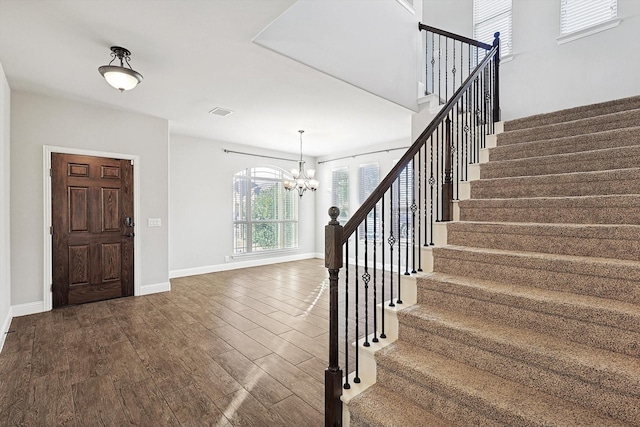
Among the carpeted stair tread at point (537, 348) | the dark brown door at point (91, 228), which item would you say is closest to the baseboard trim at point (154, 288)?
the dark brown door at point (91, 228)

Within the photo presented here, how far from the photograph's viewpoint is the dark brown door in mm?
4215

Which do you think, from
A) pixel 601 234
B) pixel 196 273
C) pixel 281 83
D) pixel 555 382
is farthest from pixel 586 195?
pixel 196 273

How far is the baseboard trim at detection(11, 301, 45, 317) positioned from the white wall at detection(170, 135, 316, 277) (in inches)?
85.3

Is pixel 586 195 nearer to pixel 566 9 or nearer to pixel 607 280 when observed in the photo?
pixel 607 280

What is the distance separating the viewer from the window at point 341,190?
7.90 m

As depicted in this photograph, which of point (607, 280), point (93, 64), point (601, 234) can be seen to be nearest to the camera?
point (607, 280)

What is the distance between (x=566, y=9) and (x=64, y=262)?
26.2ft

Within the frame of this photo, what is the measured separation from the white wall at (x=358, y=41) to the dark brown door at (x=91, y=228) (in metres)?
3.28

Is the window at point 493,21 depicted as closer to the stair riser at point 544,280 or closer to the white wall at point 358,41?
the white wall at point 358,41

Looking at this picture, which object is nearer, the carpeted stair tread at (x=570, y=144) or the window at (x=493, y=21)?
the carpeted stair tread at (x=570, y=144)

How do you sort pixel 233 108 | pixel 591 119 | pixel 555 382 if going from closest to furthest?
pixel 555 382 → pixel 591 119 → pixel 233 108

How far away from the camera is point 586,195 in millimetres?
2375

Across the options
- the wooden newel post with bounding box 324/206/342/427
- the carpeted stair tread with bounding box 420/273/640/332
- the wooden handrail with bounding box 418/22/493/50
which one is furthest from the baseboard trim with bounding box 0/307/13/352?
the wooden handrail with bounding box 418/22/493/50

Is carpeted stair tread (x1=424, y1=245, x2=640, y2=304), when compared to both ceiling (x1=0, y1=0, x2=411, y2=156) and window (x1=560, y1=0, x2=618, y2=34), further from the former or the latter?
window (x1=560, y1=0, x2=618, y2=34)
